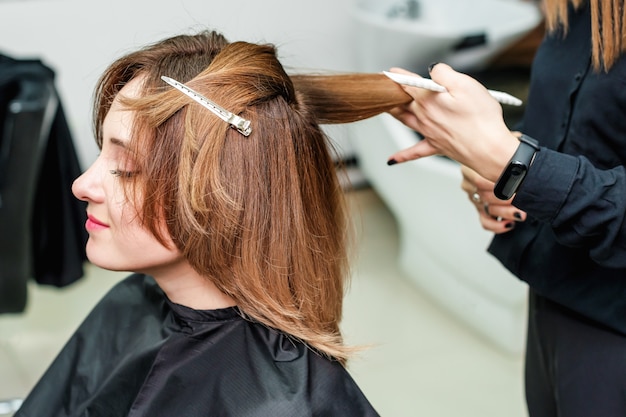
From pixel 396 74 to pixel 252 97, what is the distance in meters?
0.24

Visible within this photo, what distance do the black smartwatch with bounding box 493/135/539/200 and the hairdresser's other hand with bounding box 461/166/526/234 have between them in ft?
0.67

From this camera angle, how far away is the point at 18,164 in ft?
6.15

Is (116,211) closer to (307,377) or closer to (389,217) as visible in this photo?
(307,377)

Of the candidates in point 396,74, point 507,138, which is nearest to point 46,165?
point 396,74

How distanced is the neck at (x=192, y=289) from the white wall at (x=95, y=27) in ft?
5.29

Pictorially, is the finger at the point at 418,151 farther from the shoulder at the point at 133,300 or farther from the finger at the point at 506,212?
the shoulder at the point at 133,300

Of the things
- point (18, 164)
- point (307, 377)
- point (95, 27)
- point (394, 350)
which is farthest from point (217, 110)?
point (95, 27)

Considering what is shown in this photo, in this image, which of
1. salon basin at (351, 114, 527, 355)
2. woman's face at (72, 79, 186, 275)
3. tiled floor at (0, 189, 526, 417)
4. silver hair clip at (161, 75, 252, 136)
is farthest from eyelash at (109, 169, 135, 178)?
salon basin at (351, 114, 527, 355)

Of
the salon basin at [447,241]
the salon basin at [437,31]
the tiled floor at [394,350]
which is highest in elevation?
the salon basin at [437,31]

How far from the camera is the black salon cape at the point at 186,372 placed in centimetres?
109

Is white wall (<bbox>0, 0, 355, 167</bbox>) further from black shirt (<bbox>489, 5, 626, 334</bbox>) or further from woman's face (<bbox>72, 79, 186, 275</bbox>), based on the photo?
woman's face (<bbox>72, 79, 186, 275</bbox>)

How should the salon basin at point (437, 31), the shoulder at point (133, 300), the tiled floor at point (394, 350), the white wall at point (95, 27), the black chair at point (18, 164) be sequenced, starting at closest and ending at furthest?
1. the shoulder at point (133, 300)
2. the black chair at point (18, 164)
3. the tiled floor at point (394, 350)
4. the salon basin at point (437, 31)
5. the white wall at point (95, 27)

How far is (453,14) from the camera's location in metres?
3.18

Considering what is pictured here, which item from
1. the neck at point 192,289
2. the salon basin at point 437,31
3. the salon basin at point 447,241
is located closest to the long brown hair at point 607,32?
the neck at point 192,289
